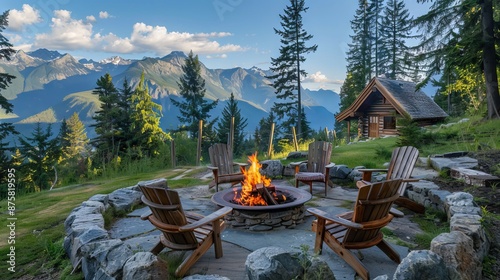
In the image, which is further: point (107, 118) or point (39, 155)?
point (107, 118)

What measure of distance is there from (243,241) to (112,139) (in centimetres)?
1794

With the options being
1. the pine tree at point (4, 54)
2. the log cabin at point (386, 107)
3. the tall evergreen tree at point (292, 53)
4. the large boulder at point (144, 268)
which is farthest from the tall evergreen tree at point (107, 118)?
the large boulder at point (144, 268)

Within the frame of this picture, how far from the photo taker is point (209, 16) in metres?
17.8

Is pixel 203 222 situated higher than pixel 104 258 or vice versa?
pixel 203 222

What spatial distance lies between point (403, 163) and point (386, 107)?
15380mm

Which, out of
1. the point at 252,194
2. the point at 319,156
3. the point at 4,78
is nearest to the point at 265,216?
the point at 252,194

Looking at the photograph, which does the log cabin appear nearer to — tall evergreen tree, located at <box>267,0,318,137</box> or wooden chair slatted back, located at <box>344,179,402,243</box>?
tall evergreen tree, located at <box>267,0,318,137</box>

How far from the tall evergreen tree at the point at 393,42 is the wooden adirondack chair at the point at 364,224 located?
33.1m

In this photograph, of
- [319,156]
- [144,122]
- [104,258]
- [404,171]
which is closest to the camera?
[104,258]

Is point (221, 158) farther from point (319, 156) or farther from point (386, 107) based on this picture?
point (386, 107)

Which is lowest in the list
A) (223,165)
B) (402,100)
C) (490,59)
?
(223,165)

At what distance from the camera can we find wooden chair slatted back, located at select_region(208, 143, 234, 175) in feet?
20.4

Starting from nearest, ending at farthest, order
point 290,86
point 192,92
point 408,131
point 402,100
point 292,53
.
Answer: point 408,131 → point 402,100 → point 292,53 → point 290,86 → point 192,92

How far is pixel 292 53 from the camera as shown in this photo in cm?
2720
